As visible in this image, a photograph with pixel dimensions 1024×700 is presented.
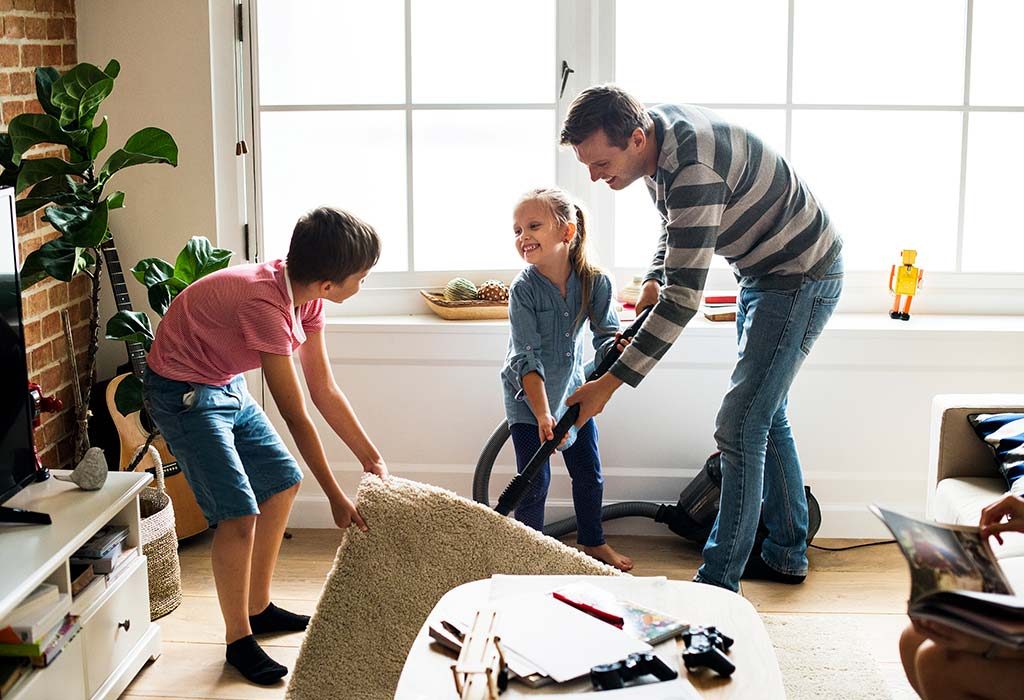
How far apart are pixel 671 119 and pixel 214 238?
1538 millimetres

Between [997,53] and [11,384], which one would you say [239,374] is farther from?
[997,53]

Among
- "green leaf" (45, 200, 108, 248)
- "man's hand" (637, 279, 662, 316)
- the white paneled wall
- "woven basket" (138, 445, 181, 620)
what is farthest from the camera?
the white paneled wall

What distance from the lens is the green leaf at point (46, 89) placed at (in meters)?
2.88

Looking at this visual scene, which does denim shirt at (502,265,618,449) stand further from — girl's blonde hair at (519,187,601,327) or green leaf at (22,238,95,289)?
green leaf at (22,238,95,289)

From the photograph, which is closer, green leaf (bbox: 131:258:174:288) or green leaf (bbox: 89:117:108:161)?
green leaf (bbox: 89:117:108:161)

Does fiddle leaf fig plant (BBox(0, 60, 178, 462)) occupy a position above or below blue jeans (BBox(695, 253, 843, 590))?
above

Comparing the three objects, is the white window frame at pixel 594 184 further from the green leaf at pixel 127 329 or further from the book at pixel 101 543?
the book at pixel 101 543

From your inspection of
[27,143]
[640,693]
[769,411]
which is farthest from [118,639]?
[769,411]

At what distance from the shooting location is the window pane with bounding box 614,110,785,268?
367 cm

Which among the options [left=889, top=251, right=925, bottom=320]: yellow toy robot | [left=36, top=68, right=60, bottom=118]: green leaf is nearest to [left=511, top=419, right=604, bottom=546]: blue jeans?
[left=889, top=251, right=925, bottom=320]: yellow toy robot

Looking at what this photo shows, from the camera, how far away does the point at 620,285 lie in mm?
3760

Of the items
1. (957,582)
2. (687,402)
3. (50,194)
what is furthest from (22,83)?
(957,582)

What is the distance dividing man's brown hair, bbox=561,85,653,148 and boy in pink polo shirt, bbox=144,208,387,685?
0.52 m

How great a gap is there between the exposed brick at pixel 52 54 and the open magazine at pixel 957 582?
2.62 m
